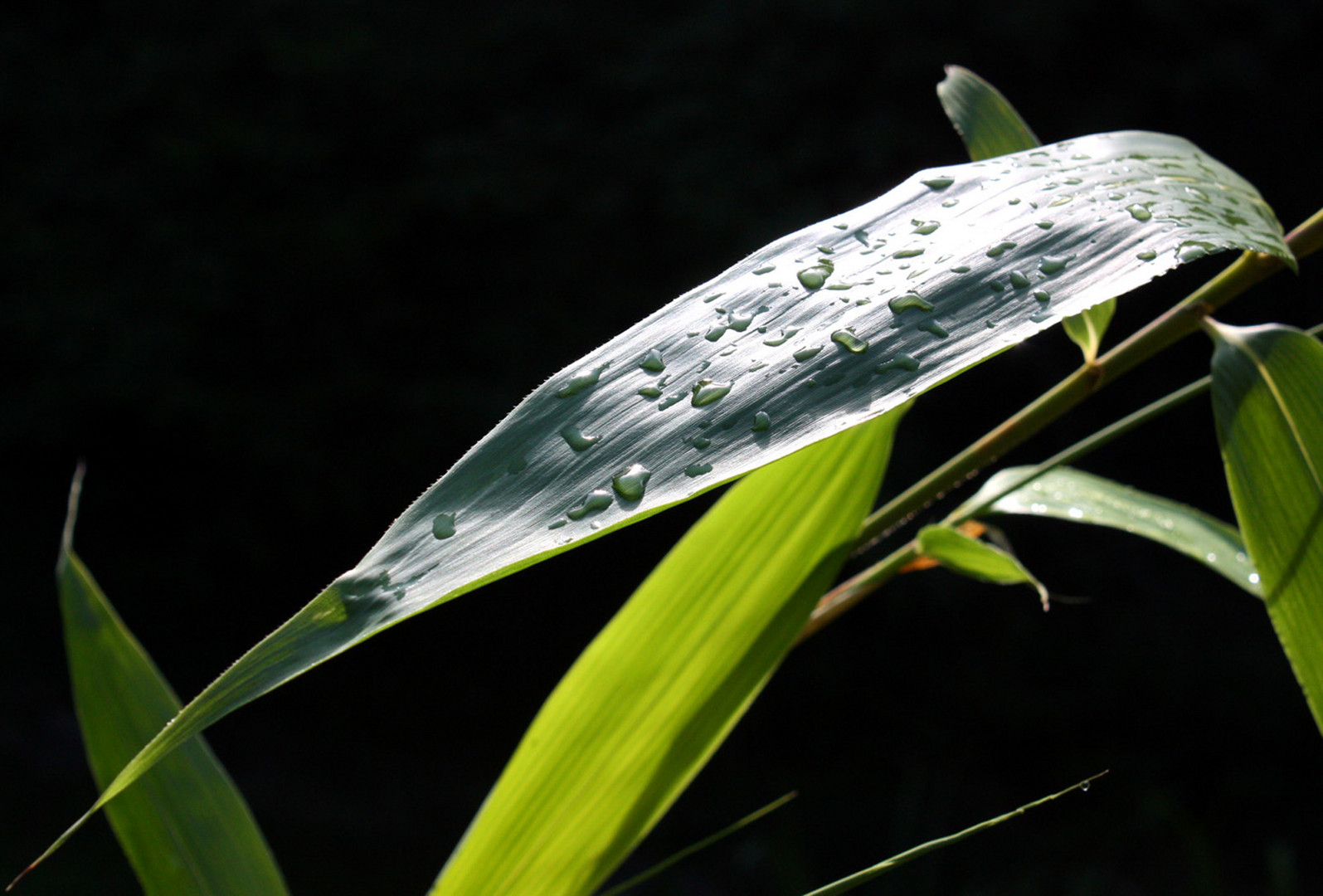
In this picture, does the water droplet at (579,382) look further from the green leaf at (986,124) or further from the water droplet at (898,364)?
the green leaf at (986,124)

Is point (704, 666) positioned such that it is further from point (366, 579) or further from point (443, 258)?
point (443, 258)

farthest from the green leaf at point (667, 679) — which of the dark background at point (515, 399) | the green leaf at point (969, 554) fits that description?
the dark background at point (515, 399)

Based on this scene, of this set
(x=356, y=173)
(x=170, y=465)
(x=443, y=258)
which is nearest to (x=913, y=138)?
(x=443, y=258)

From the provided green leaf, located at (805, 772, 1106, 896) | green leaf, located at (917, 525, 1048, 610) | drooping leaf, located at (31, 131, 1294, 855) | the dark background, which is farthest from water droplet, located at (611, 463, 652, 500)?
the dark background

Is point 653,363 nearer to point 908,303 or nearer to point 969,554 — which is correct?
point 908,303

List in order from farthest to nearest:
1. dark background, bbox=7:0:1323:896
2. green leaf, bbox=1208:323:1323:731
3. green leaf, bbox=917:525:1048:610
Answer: dark background, bbox=7:0:1323:896 → green leaf, bbox=917:525:1048:610 → green leaf, bbox=1208:323:1323:731

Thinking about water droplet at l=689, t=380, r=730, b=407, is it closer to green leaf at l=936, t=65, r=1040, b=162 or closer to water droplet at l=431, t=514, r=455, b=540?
water droplet at l=431, t=514, r=455, b=540
